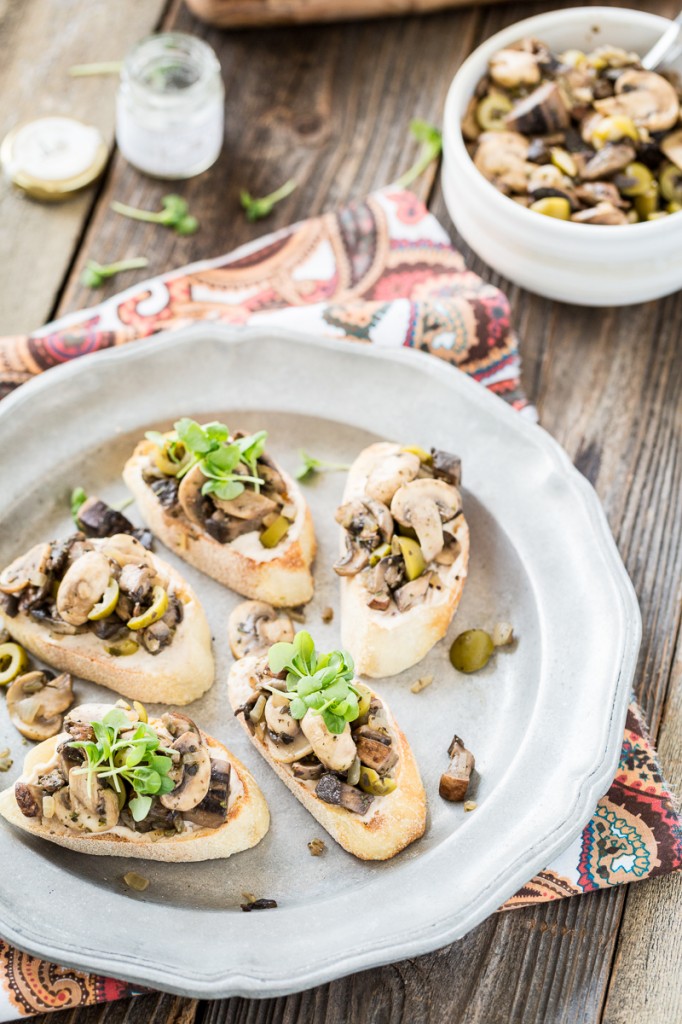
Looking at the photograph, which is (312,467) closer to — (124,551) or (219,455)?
(219,455)

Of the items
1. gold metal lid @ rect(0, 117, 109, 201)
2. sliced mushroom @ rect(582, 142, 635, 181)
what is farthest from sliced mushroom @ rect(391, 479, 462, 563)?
gold metal lid @ rect(0, 117, 109, 201)

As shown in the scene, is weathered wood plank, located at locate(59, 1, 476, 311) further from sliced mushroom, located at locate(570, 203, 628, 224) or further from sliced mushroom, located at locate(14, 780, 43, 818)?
sliced mushroom, located at locate(14, 780, 43, 818)

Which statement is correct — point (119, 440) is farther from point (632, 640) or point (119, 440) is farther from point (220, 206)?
point (632, 640)

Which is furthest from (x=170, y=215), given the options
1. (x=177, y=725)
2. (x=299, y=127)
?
(x=177, y=725)

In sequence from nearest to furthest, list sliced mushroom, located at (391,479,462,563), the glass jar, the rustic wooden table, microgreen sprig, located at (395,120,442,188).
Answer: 1. the rustic wooden table
2. sliced mushroom, located at (391,479,462,563)
3. the glass jar
4. microgreen sprig, located at (395,120,442,188)

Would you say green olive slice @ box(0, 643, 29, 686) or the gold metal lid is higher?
the gold metal lid
